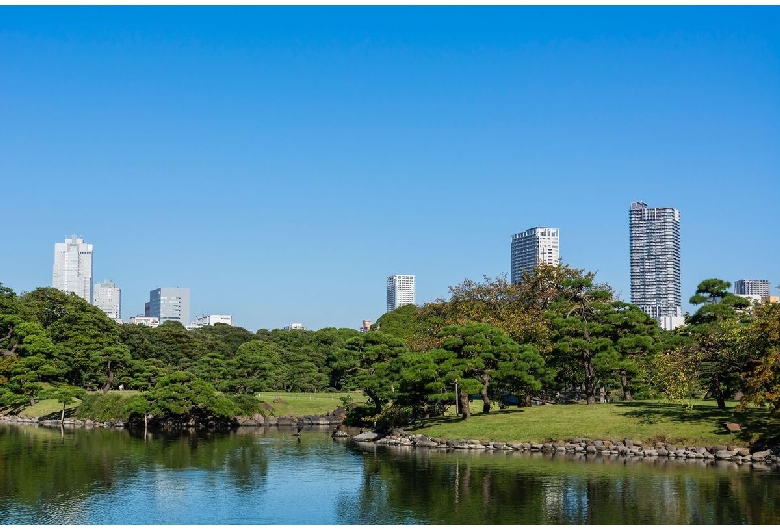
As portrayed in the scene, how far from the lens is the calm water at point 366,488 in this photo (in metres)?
22.7

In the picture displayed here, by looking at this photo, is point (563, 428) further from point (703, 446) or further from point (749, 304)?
point (749, 304)

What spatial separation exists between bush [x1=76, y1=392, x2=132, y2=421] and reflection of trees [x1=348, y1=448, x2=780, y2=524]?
2727 centimetres

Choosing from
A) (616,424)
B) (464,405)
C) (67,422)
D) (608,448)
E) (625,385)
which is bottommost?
(67,422)

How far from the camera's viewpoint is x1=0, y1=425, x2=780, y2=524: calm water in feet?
74.5

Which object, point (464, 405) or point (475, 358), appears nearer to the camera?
point (475, 358)

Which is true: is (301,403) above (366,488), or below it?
above

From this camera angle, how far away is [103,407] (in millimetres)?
54812

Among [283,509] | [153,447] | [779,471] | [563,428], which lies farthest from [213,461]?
[779,471]

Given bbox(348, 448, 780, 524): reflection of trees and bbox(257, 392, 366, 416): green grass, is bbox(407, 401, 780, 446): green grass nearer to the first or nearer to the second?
bbox(348, 448, 780, 524): reflection of trees

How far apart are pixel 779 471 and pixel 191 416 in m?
37.3

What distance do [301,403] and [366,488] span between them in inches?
1293

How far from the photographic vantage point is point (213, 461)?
3606 cm

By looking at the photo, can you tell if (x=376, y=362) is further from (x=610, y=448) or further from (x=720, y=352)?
(x=720, y=352)

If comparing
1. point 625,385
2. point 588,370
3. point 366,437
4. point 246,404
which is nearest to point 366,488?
point 366,437
